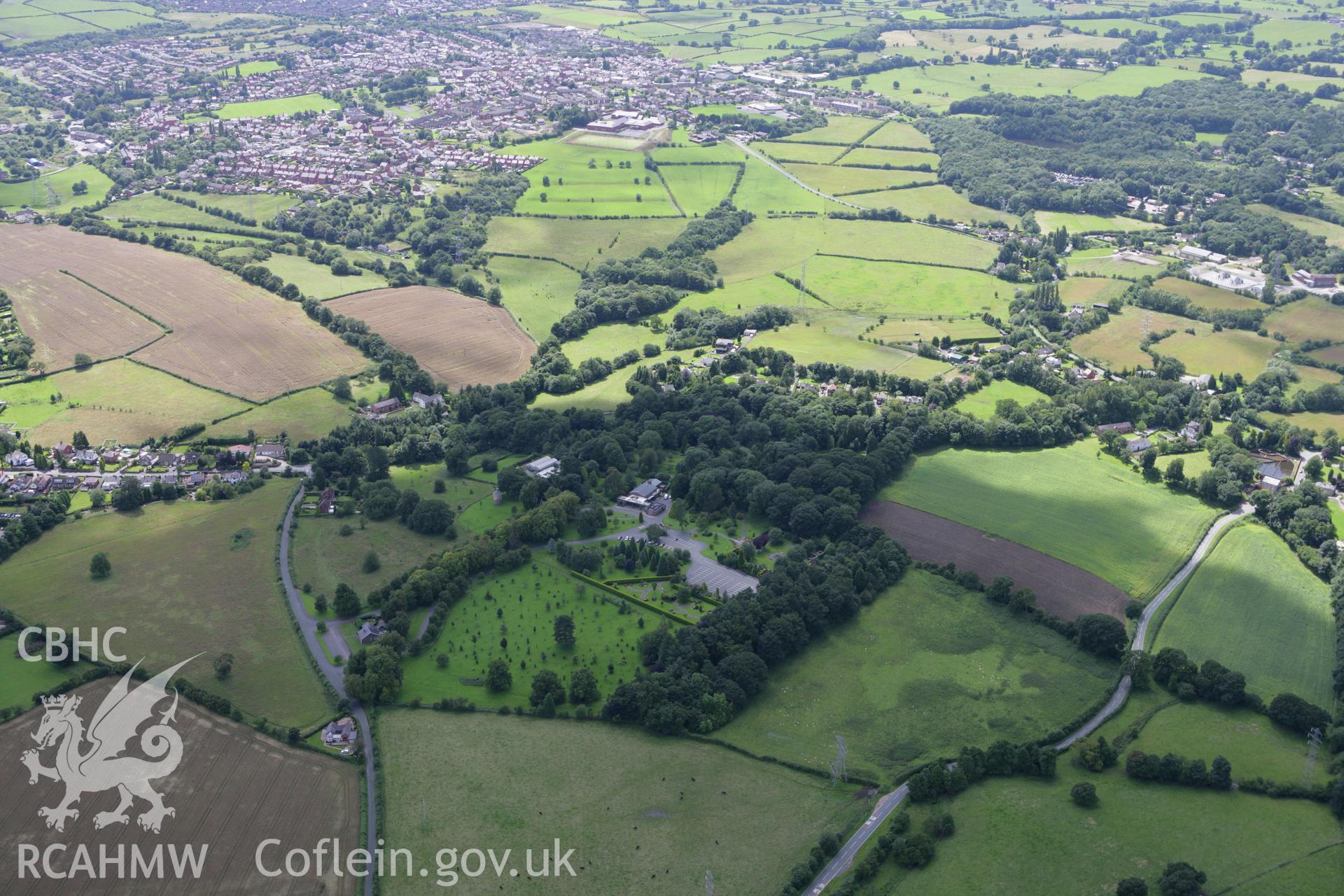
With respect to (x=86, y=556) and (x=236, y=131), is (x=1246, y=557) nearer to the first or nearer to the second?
(x=86, y=556)

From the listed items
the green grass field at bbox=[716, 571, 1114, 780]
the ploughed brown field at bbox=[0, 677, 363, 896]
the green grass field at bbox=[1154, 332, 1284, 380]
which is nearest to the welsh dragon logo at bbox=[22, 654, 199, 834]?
the ploughed brown field at bbox=[0, 677, 363, 896]

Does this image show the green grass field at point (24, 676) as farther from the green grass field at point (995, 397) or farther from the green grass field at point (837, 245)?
the green grass field at point (837, 245)

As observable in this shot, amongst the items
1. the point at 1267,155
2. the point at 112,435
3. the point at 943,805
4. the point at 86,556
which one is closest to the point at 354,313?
the point at 112,435

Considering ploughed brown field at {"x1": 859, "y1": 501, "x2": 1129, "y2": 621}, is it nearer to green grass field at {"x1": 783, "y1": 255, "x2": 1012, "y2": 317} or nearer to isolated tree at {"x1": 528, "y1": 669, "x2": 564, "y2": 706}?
isolated tree at {"x1": 528, "y1": 669, "x2": 564, "y2": 706}

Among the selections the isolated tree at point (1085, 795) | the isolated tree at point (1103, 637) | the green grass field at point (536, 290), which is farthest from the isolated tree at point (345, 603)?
the green grass field at point (536, 290)

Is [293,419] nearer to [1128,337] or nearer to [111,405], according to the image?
[111,405]

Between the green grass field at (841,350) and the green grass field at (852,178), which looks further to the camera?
the green grass field at (852,178)
